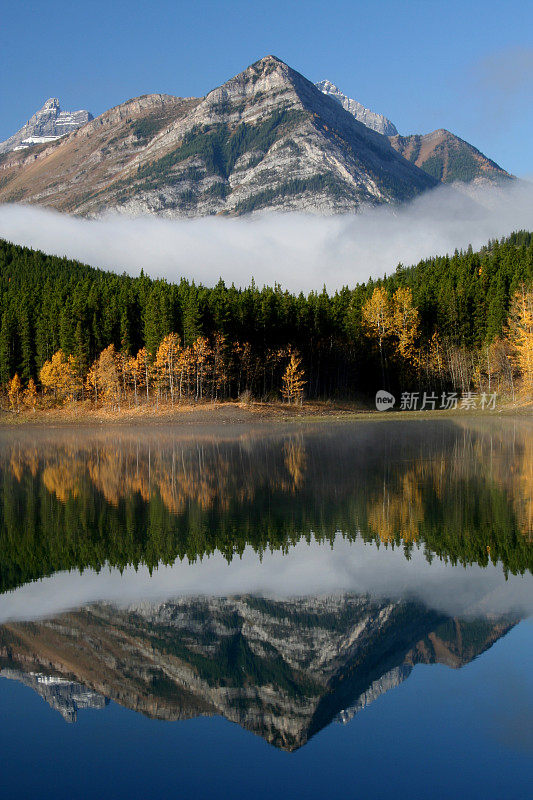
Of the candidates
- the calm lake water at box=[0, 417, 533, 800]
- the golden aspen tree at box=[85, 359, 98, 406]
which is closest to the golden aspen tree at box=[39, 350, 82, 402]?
the golden aspen tree at box=[85, 359, 98, 406]

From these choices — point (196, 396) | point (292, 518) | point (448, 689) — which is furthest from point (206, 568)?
point (196, 396)

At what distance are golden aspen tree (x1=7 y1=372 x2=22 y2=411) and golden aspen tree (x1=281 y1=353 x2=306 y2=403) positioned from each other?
119ft

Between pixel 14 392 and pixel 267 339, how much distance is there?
3542 centimetres

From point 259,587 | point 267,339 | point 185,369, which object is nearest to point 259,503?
point 259,587

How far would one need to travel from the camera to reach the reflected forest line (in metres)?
16.8

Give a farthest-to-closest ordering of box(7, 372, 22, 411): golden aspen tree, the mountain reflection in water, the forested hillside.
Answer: box(7, 372, 22, 411): golden aspen tree → the forested hillside → the mountain reflection in water

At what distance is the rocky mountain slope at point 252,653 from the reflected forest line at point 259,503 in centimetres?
355

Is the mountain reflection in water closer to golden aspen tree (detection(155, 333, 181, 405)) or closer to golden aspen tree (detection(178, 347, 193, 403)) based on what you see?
golden aspen tree (detection(155, 333, 181, 405))

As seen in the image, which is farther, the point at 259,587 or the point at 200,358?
the point at 200,358

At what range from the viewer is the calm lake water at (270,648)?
296 inches

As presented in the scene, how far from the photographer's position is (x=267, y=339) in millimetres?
98875

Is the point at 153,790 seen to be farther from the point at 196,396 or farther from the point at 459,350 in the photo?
the point at 459,350

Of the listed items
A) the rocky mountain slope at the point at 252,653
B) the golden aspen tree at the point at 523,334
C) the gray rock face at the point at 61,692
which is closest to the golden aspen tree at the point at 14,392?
the golden aspen tree at the point at 523,334

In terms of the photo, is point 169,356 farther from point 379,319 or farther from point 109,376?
point 379,319
